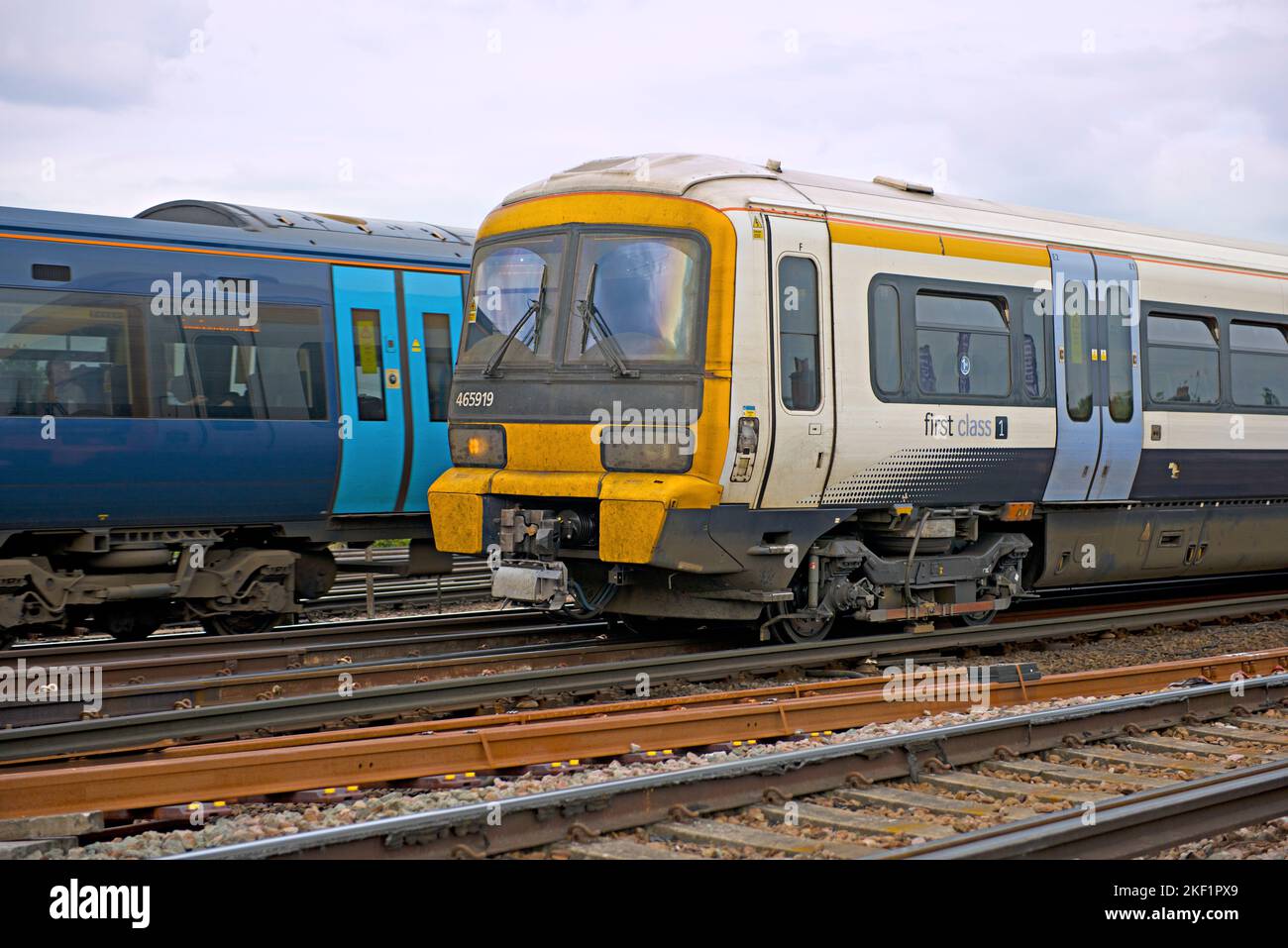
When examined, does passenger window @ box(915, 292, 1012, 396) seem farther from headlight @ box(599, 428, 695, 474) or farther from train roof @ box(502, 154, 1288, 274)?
headlight @ box(599, 428, 695, 474)

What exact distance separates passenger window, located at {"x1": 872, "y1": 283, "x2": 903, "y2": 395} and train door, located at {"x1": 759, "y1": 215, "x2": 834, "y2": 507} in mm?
488

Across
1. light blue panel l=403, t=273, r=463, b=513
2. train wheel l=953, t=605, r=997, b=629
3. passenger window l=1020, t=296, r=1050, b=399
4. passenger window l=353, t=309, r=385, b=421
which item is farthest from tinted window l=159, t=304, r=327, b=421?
passenger window l=1020, t=296, r=1050, b=399

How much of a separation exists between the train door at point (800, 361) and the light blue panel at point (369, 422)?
4.50m

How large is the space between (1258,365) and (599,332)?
7015 millimetres

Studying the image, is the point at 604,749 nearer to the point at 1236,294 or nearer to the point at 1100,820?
the point at 1100,820

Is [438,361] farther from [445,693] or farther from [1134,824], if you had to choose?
[1134,824]

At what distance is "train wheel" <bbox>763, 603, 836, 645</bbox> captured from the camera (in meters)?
10.0

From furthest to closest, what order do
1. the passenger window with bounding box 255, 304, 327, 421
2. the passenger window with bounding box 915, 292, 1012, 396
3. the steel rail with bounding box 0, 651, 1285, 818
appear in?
the passenger window with bounding box 255, 304, 327, 421, the passenger window with bounding box 915, 292, 1012, 396, the steel rail with bounding box 0, 651, 1285, 818

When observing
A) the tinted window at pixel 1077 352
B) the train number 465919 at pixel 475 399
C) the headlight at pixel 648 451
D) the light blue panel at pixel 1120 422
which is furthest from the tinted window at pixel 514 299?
the light blue panel at pixel 1120 422

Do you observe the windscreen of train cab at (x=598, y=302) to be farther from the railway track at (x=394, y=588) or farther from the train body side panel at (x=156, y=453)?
the railway track at (x=394, y=588)

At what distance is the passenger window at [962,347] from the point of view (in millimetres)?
10273

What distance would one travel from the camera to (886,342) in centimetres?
998

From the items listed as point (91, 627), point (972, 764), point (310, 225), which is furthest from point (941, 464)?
point (91, 627)

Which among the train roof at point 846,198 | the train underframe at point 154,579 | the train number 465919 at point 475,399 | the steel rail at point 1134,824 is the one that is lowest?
Result: the steel rail at point 1134,824
